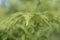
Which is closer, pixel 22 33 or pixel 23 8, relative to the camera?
pixel 22 33

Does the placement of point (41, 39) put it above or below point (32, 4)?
below

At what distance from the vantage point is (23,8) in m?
0.76

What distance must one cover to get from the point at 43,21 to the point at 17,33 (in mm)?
136

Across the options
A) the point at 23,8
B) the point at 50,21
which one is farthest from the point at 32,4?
the point at 50,21

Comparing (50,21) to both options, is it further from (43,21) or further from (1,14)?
(1,14)

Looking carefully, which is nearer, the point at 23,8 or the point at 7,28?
the point at 7,28

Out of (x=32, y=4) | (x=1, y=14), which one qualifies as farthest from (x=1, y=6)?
(x=32, y=4)

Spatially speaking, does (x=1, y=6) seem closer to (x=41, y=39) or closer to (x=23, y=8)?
(x=23, y=8)

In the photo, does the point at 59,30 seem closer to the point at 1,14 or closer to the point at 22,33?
the point at 22,33

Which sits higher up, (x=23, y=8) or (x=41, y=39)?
(x=23, y=8)

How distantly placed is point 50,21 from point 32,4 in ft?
0.51

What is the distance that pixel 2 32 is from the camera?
0.64 metres

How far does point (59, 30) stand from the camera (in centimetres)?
72

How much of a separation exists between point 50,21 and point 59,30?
0.08 m
